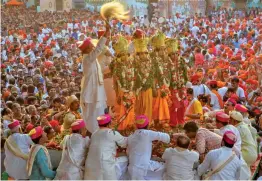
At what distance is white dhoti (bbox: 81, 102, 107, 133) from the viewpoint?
8836 millimetres

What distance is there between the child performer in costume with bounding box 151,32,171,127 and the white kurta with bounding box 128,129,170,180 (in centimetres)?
130

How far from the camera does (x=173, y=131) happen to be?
362 inches

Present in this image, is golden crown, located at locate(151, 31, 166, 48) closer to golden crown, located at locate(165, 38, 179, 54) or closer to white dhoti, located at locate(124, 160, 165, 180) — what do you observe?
golden crown, located at locate(165, 38, 179, 54)

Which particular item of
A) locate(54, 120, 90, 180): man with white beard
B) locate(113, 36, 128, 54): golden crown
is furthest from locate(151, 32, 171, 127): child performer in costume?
locate(54, 120, 90, 180): man with white beard

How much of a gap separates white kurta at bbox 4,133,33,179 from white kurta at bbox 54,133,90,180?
52 centimetres

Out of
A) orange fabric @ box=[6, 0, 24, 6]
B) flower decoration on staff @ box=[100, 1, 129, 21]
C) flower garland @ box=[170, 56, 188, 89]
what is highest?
orange fabric @ box=[6, 0, 24, 6]

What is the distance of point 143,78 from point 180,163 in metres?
1.85

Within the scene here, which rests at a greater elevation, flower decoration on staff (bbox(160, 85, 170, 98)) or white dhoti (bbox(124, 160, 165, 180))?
flower decoration on staff (bbox(160, 85, 170, 98))

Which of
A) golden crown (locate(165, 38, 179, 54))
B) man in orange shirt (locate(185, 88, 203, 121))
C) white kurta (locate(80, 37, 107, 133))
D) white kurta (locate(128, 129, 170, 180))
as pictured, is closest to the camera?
white kurta (locate(128, 129, 170, 180))

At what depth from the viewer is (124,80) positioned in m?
9.15

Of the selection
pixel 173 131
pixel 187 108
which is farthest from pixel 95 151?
pixel 187 108

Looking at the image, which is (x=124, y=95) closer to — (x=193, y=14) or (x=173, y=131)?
(x=173, y=131)

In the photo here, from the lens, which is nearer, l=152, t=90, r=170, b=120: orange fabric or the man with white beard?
the man with white beard

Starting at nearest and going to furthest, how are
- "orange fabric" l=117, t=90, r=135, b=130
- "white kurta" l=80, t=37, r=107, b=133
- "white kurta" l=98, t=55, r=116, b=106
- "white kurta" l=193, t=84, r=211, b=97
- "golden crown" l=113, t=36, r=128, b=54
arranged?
"white kurta" l=80, t=37, r=107, b=133 < "golden crown" l=113, t=36, r=128, b=54 < "orange fabric" l=117, t=90, r=135, b=130 < "white kurta" l=98, t=55, r=116, b=106 < "white kurta" l=193, t=84, r=211, b=97
